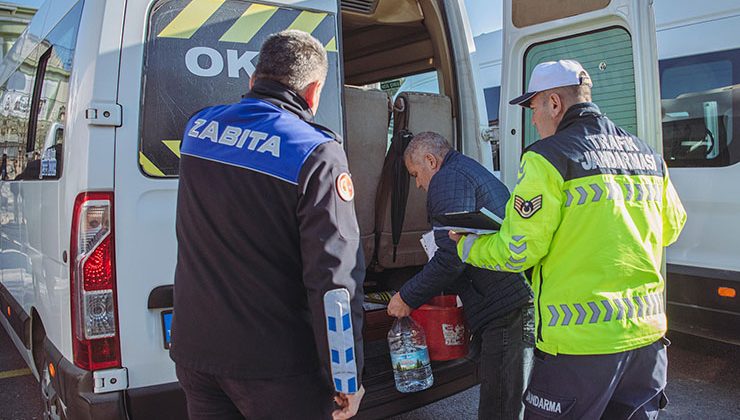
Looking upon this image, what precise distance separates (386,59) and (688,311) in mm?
2710

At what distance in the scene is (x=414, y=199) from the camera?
3416 millimetres

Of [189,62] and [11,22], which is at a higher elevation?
[11,22]

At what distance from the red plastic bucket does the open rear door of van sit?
2.67 feet

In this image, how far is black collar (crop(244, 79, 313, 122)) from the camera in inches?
66.4

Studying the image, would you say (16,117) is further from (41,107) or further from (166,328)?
(166,328)

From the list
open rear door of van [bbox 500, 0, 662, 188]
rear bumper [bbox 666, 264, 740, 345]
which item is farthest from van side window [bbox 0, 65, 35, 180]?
rear bumper [bbox 666, 264, 740, 345]

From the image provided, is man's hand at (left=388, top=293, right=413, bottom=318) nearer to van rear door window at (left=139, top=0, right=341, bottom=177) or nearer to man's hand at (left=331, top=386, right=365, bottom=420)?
man's hand at (left=331, top=386, right=365, bottom=420)

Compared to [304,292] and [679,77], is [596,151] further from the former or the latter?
[679,77]

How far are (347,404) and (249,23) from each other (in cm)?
153

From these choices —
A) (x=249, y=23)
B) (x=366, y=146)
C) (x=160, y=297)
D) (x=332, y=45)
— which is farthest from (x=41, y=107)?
(x=366, y=146)

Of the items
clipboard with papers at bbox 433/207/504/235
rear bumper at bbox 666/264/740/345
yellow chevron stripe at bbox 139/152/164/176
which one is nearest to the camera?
clipboard with papers at bbox 433/207/504/235

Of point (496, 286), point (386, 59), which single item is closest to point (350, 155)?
point (496, 286)

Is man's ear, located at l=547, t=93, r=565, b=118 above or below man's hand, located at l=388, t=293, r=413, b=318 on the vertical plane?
above

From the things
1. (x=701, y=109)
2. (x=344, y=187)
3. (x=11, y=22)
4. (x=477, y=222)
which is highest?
(x=11, y=22)
